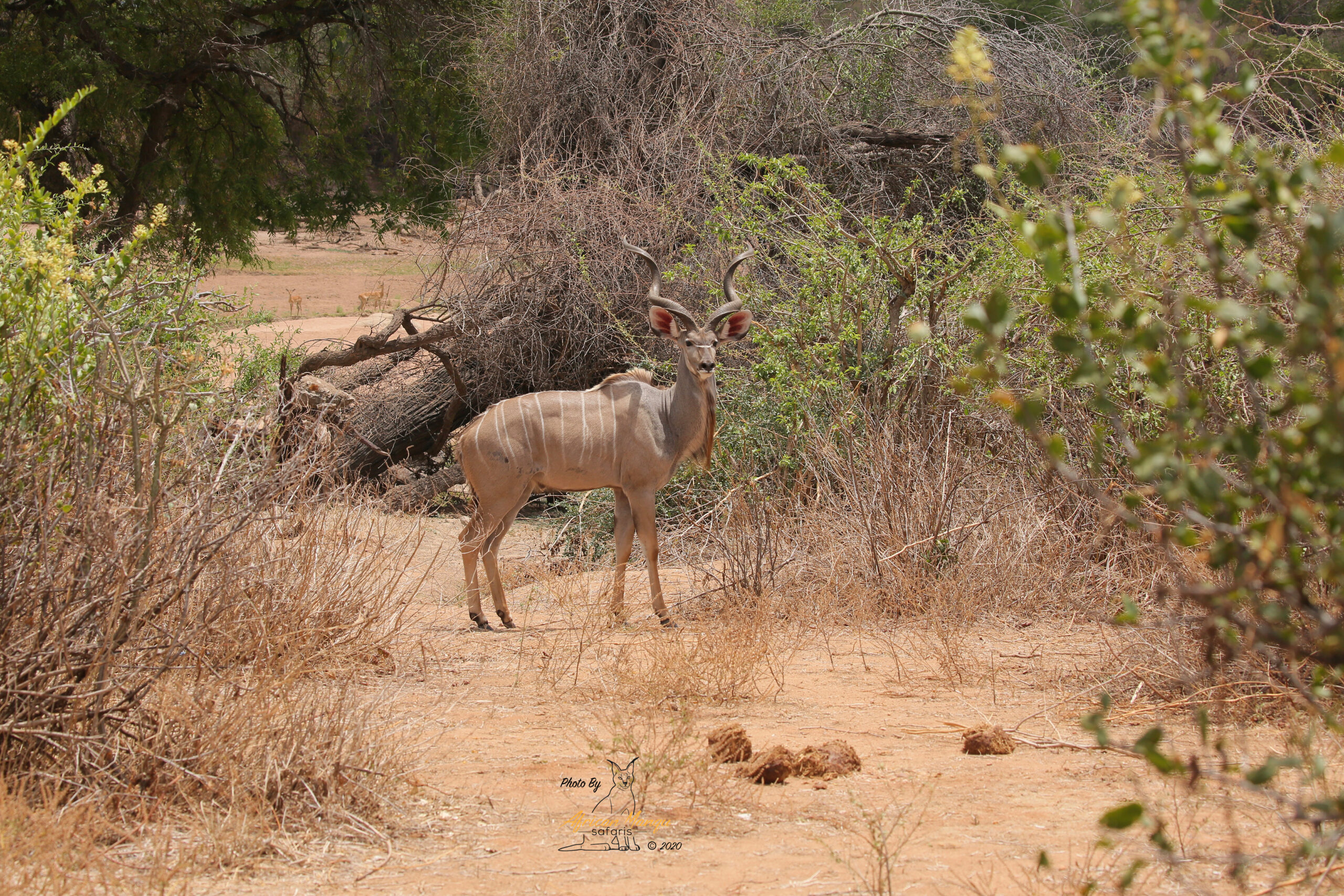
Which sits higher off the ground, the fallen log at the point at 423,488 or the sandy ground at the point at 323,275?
the fallen log at the point at 423,488

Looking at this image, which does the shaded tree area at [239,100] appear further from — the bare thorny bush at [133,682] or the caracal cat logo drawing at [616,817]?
the caracal cat logo drawing at [616,817]

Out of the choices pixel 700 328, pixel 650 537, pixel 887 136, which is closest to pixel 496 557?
pixel 650 537

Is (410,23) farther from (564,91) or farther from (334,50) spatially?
(564,91)

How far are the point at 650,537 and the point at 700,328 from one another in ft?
4.65

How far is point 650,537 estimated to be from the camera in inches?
284

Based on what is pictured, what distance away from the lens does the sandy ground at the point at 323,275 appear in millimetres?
27719

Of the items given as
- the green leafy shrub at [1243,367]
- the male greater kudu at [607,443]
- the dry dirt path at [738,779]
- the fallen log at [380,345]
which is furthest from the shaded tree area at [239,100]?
the green leafy shrub at [1243,367]

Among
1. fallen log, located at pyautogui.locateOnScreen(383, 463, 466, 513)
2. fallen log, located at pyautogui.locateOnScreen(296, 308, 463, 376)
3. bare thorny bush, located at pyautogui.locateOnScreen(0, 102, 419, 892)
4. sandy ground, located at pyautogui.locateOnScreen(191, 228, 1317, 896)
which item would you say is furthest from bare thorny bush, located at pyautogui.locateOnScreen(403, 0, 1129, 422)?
bare thorny bush, located at pyautogui.locateOnScreen(0, 102, 419, 892)

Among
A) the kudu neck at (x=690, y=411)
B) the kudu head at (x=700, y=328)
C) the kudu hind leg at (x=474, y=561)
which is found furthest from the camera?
the kudu neck at (x=690, y=411)

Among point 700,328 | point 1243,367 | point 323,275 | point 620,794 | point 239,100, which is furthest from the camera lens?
point 323,275

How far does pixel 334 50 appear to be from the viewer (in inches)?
588

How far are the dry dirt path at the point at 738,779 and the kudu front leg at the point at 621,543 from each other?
392 millimetres

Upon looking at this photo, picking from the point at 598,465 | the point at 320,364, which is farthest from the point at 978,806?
the point at 320,364

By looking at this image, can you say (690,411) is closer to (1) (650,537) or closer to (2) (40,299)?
(1) (650,537)
